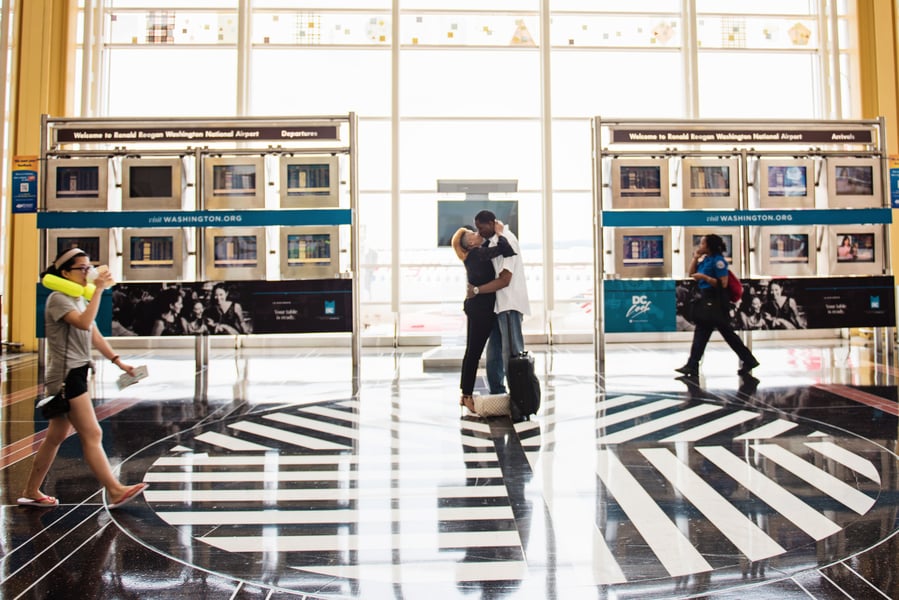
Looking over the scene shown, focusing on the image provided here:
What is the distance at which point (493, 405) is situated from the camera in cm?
638

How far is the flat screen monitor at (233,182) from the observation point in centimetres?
892

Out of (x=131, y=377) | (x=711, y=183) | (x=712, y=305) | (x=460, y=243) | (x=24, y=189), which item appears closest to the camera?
(x=131, y=377)

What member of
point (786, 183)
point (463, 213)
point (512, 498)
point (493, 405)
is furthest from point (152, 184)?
point (786, 183)

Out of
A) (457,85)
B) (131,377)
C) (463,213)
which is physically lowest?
(131,377)

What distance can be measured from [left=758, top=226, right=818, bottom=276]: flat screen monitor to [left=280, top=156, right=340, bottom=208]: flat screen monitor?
552 cm

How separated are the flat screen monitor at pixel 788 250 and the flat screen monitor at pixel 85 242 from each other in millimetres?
8268

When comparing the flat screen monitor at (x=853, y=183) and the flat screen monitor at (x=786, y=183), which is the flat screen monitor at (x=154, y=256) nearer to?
the flat screen monitor at (x=786, y=183)

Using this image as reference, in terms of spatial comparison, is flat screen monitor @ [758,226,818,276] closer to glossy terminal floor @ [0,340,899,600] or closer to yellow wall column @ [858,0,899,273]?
glossy terminal floor @ [0,340,899,600]

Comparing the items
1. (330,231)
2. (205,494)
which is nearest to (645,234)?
(330,231)

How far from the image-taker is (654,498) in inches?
159

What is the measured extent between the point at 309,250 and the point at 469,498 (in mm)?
5480

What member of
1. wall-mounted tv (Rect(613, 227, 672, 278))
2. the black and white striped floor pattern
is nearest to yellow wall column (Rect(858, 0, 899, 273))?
wall-mounted tv (Rect(613, 227, 672, 278))

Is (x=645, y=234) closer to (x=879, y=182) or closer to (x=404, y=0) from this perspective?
(x=879, y=182)

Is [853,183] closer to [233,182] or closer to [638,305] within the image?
[638,305]
